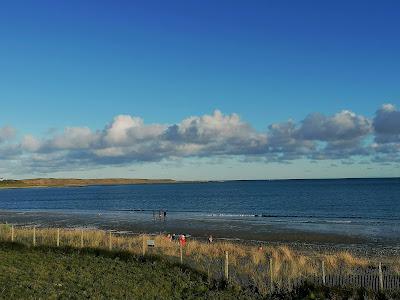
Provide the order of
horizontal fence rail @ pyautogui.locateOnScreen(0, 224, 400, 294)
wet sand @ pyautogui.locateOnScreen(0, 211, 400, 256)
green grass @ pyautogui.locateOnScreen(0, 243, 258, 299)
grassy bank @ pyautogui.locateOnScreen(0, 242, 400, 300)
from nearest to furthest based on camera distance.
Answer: green grass @ pyautogui.locateOnScreen(0, 243, 258, 299) → grassy bank @ pyautogui.locateOnScreen(0, 242, 400, 300) → horizontal fence rail @ pyautogui.locateOnScreen(0, 224, 400, 294) → wet sand @ pyautogui.locateOnScreen(0, 211, 400, 256)

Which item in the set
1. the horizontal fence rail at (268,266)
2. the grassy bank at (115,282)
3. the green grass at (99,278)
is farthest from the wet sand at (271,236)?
the green grass at (99,278)

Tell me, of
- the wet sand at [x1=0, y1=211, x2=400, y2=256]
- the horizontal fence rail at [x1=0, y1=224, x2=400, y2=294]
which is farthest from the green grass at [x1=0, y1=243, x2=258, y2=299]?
the wet sand at [x1=0, y1=211, x2=400, y2=256]

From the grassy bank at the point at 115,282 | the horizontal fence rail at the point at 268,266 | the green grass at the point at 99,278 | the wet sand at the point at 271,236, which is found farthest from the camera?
the wet sand at the point at 271,236

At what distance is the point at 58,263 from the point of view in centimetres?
2333

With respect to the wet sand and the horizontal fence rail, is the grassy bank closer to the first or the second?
the horizontal fence rail

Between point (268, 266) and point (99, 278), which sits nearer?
point (99, 278)

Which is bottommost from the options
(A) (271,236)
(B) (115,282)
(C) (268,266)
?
(A) (271,236)

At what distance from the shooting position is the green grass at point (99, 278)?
1734 centimetres

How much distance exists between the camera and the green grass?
17.3m

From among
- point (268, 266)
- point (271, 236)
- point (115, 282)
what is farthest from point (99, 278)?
point (271, 236)

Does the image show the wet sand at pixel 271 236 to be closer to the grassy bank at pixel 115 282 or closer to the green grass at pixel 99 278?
the grassy bank at pixel 115 282

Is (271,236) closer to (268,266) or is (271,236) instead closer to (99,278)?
(268,266)

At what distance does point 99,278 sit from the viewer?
20.2m

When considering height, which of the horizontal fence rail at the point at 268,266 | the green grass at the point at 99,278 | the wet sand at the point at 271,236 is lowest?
the wet sand at the point at 271,236
